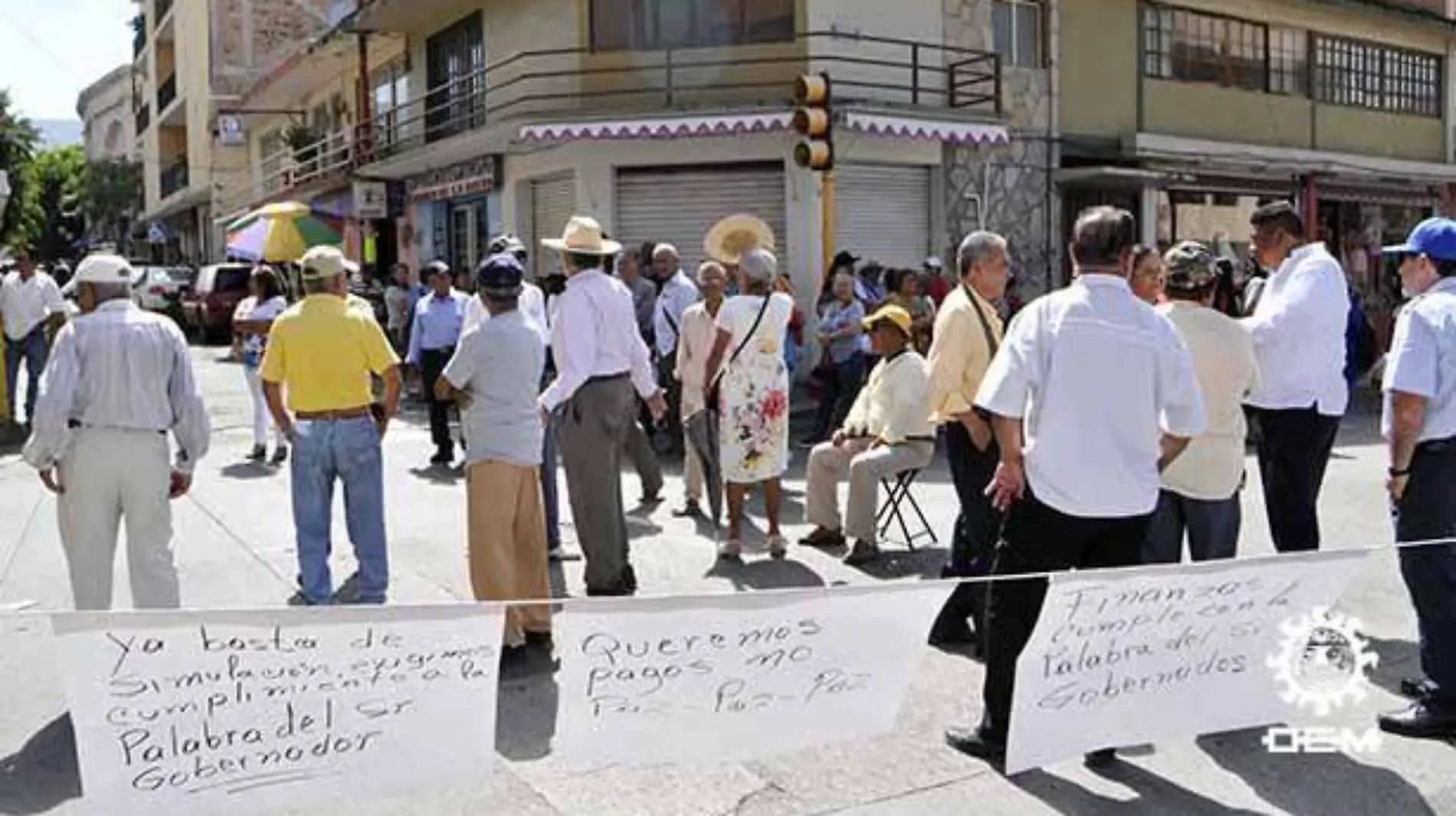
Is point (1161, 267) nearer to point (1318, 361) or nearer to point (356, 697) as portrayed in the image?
point (1318, 361)

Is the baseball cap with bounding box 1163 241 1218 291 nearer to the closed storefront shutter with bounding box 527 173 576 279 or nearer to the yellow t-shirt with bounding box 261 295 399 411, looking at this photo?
the yellow t-shirt with bounding box 261 295 399 411

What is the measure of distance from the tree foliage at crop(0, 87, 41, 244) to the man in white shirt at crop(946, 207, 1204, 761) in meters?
46.4

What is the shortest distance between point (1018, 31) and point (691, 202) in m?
5.81

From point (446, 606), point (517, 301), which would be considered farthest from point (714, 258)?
point (446, 606)

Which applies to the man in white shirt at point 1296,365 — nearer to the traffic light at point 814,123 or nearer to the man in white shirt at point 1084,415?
the man in white shirt at point 1084,415

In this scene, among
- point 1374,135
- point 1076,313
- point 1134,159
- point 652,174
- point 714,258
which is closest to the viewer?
point 1076,313

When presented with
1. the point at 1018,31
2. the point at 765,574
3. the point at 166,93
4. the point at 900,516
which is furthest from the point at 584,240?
the point at 166,93

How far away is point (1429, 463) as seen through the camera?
477 cm

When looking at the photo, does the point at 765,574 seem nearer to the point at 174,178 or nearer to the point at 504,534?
the point at 504,534

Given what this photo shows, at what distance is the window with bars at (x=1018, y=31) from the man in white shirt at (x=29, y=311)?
12.6 metres

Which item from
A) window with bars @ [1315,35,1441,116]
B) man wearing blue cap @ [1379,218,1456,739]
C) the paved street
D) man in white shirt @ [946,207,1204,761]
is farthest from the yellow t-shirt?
window with bars @ [1315,35,1441,116]

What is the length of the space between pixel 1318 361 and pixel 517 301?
346 centimetres

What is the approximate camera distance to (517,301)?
19.3 feet

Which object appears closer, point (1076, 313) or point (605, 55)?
point (1076, 313)
